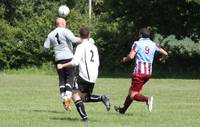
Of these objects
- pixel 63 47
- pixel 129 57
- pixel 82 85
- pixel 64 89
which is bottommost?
pixel 64 89

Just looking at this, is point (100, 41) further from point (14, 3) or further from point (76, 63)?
point (76, 63)

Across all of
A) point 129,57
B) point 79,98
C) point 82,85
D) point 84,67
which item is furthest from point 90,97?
point 129,57

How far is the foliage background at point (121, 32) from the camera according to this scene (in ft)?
119

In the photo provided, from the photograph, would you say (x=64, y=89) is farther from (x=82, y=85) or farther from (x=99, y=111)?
(x=82, y=85)

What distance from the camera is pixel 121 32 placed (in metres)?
43.2

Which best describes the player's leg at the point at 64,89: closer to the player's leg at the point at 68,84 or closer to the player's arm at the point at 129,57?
the player's leg at the point at 68,84

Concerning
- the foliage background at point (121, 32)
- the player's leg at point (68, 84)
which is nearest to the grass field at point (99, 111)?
the player's leg at point (68, 84)

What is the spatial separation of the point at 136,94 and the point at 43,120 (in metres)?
2.62

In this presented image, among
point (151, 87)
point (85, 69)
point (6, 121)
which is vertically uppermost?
point (85, 69)

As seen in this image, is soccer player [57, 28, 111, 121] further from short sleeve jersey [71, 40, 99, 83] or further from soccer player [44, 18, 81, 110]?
soccer player [44, 18, 81, 110]

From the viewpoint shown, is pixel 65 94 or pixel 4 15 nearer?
pixel 65 94

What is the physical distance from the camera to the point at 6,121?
13039 millimetres

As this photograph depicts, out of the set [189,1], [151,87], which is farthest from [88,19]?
[151,87]

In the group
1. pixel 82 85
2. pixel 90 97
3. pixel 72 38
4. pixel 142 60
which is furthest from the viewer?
pixel 72 38
